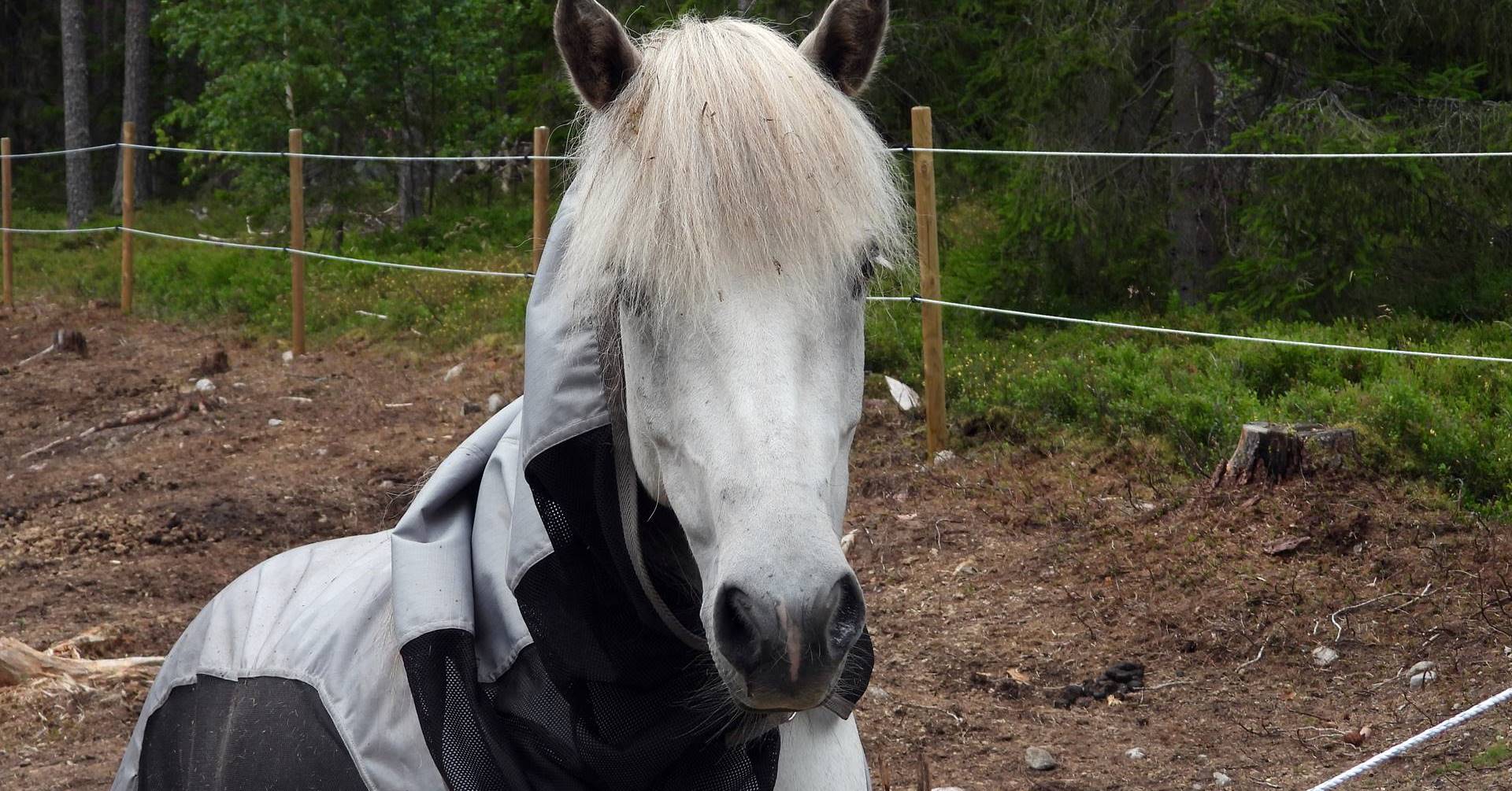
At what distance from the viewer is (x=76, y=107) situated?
18.6 metres

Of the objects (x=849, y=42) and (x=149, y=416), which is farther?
(x=149, y=416)

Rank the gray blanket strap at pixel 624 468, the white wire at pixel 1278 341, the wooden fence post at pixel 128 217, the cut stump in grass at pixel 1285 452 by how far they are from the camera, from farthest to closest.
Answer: the wooden fence post at pixel 128 217, the cut stump in grass at pixel 1285 452, the white wire at pixel 1278 341, the gray blanket strap at pixel 624 468

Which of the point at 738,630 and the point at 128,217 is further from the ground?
the point at 128,217

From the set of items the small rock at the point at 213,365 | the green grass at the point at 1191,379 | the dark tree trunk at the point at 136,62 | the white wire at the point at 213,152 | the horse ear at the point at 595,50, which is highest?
the dark tree trunk at the point at 136,62

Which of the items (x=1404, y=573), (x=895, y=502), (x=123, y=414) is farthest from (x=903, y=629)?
(x=123, y=414)

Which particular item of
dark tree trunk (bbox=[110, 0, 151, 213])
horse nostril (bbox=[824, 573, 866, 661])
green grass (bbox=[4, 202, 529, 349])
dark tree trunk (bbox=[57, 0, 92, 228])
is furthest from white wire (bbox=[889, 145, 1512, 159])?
dark tree trunk (bbox=[110, 0, 151, 213])

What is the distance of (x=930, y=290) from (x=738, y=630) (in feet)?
15.9

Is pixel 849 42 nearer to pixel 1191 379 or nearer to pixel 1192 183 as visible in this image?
pixel 1191 379

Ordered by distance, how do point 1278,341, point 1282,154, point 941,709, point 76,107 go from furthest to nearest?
point 76,107 → point 1282,154 → point 1278,341 → point 941,709

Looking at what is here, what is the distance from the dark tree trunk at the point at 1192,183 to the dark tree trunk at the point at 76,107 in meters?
16.1

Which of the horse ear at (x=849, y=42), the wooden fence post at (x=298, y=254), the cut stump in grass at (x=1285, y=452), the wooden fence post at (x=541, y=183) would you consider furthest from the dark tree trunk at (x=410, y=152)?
the horse ear at (x=849, y=42)

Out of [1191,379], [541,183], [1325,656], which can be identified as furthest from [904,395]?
[1325,656]

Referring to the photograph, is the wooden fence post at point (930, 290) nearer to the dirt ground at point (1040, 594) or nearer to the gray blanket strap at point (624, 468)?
the dirt ground at point (1040, 594)

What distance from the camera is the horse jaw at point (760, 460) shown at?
1296 millimetres
